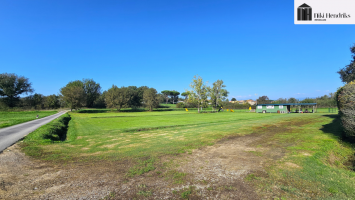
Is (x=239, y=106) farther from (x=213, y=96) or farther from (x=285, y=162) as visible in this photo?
(x=285, y=162)

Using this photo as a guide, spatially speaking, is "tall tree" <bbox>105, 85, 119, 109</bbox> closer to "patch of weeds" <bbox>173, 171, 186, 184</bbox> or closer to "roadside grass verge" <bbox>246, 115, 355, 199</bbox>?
"patch of weeds" <bbox>173, 171, 186, 184</bbox>

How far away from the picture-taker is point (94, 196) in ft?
13.7

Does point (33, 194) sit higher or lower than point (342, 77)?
lower

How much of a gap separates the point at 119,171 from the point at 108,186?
3.78 feet

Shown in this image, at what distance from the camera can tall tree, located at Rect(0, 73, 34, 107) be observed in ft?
206

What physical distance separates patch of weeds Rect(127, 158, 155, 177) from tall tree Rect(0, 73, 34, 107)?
84342 millimetres

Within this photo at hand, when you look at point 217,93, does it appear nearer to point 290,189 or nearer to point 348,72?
point 348,72

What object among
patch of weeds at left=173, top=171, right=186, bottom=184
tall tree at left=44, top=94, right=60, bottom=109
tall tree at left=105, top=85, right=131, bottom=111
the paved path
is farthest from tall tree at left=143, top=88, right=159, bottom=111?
patch of weeds at left=173, top=171, right=186, bottom=184

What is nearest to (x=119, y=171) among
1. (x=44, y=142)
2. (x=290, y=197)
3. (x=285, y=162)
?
(x=290, y=197)

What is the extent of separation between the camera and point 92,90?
9844cm

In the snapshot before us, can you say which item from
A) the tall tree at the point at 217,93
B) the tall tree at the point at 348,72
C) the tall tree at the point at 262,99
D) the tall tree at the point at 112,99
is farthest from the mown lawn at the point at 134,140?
the tall tree at the point at 262,99

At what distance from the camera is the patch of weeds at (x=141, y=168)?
5.69 meters

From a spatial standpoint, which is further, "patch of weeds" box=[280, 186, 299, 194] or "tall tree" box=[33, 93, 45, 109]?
"tall tree" box=[33, 93, 45, 109]

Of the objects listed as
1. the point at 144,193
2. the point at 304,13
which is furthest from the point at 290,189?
the point at 304,13
